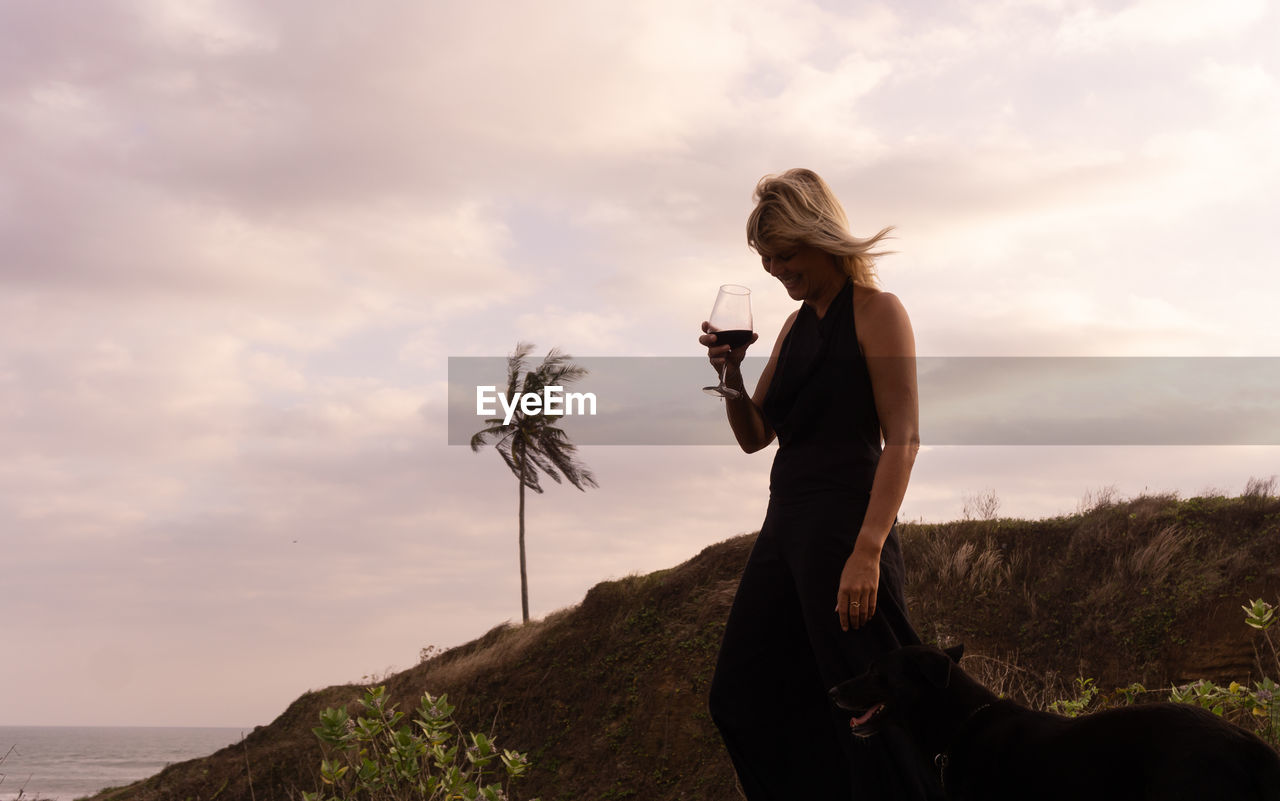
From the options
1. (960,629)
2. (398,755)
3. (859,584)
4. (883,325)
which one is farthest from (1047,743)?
(960,629)

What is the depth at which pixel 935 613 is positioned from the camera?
554 inches

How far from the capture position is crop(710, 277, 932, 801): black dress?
3.02m

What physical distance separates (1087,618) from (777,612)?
11585mm

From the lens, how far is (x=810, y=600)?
3031mm

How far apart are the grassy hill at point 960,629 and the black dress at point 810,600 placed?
8.06 m

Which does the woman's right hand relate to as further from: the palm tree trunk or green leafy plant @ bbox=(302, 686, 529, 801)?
the palm tree trunk

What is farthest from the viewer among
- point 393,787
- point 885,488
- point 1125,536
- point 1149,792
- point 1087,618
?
point 1125,536

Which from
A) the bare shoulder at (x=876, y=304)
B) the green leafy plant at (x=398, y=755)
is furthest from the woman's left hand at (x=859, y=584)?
the green leafy plant at (x=398, y=755)

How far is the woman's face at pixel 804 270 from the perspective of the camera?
3.30 m

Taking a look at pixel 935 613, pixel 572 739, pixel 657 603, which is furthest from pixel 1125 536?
pixel 572 739

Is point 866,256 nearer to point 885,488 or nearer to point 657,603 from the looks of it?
point 885,488

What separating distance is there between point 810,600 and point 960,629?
38.6 feet

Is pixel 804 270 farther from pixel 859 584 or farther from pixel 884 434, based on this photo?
pixel 859 584

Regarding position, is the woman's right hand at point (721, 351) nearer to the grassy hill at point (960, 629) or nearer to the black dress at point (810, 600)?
the black dress at point (810, 600)
